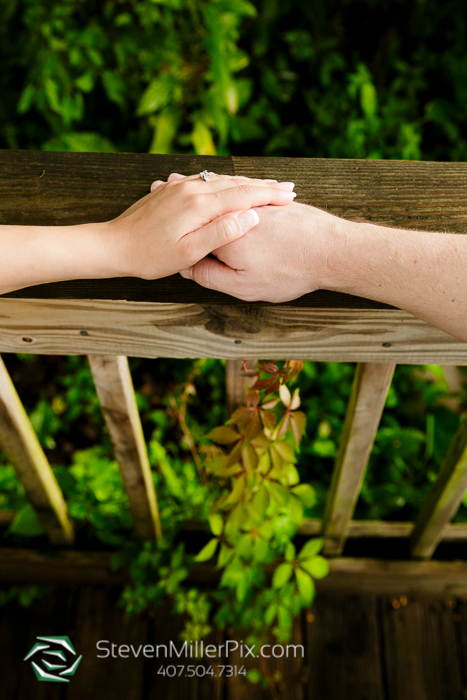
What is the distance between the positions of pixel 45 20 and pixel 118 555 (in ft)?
9.37

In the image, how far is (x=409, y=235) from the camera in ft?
2.58

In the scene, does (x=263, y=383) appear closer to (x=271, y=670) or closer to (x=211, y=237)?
(x=211, y=237)

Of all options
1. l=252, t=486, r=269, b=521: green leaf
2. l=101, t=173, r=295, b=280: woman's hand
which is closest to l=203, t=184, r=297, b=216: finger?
l=101, t=173, r=295, b=280: woman's hand

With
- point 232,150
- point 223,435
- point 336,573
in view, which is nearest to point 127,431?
point 223,435

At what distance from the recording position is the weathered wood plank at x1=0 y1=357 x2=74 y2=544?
1199 millimetres

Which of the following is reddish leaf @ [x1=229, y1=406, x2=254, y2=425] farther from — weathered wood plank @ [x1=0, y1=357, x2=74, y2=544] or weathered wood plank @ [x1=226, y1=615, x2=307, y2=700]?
weathered wood plank @ [x1=226, y1=615, x2=307, y2=700]

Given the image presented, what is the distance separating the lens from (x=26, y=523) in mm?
1854

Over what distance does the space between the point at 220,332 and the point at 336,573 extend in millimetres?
1520

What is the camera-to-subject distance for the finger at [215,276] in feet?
2.56

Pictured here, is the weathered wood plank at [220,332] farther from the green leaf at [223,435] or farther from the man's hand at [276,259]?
the green leaf at [223,435]

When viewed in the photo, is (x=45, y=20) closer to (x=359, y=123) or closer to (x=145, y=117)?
(x=145, y=117)

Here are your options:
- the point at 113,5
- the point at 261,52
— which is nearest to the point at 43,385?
the point at 113,5

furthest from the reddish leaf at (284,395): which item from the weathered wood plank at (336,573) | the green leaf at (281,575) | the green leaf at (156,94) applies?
the green leaf at (156,94)

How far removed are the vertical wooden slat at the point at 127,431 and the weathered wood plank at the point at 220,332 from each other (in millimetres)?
91
